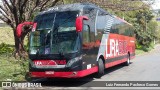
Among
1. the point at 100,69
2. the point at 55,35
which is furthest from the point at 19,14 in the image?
the point at 55,35

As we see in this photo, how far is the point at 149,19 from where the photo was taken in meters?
58.8

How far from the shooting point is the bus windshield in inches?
449

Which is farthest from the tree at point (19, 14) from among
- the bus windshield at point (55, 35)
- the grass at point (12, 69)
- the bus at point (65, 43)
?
the bus windshield at point (55, 35)

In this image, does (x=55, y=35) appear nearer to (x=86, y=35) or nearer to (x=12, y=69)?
(x=86, y=35)

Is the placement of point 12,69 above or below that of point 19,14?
below

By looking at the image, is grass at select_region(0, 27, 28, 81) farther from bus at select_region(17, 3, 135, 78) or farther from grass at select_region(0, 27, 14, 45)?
grass at select_region(0, 27, 14, 45)

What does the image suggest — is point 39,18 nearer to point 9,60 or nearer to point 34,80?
point 34,80

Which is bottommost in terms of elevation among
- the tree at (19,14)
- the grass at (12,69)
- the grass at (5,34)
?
the grass at (12,69)

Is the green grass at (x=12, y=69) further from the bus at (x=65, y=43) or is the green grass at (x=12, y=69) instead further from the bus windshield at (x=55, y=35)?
the bus windshield at (x=55, y=35)

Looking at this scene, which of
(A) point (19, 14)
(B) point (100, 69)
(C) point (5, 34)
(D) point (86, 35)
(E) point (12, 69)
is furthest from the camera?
(C) point (5, 34)

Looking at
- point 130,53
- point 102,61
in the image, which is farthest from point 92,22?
point 130,53

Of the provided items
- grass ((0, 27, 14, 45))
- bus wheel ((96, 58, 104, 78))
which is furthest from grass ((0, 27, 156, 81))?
grass ((0, 27, 14, 45))

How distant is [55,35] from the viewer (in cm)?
1165

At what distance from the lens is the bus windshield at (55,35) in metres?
11.4
